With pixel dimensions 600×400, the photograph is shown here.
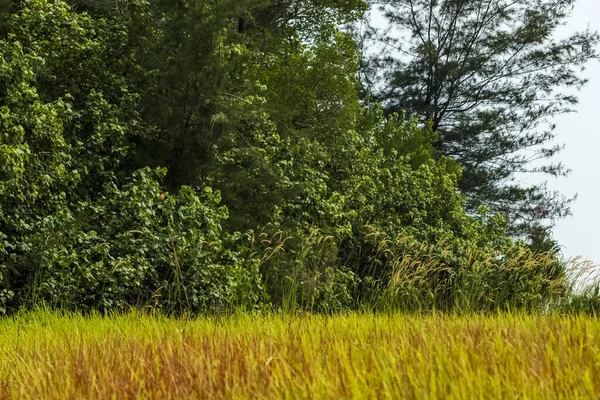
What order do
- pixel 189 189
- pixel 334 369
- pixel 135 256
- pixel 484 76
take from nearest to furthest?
pixel 334 369 → pixel 135 256 → pixel 189 189 → pixel 484 76

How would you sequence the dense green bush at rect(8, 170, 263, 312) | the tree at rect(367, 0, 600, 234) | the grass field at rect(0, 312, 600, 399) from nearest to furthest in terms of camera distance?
the grass field at rect(0, 312, 600, 399)
the dense green bush at rect(8, 170, 263, 312)
the tree at rect(367, 0, 600, 234)

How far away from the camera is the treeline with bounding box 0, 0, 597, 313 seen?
32.4 ft

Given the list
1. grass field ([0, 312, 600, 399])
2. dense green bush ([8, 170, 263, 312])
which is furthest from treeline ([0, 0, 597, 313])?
grass field ([0, 312, 600, 399])

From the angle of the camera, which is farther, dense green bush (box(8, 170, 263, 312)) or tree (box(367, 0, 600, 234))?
tree (box(367, 0, 600, 234))

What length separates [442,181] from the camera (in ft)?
62.4

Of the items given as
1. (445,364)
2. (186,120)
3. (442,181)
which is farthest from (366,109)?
(445,364)

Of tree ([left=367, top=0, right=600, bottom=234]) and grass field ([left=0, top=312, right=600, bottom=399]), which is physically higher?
tree ([left=367, top=0, right=600, bottom=234])

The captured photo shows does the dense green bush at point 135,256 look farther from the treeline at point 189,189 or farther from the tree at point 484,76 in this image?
the tree at point 484,76

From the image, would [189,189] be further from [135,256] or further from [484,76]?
[484,76]

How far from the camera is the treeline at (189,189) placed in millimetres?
9891

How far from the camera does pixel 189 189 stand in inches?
444

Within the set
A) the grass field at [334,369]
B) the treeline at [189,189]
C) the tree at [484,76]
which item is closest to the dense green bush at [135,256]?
the treeline at [189,189]

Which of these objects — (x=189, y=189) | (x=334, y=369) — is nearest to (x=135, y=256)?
(x=189, y=189)

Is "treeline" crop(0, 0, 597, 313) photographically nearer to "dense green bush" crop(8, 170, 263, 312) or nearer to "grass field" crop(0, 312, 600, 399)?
"dense green bush" crop(8, 170, 263, 312)
